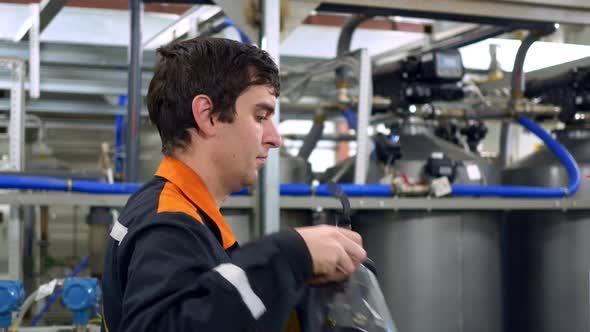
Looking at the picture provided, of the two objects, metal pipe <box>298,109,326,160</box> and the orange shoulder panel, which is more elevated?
metal pipe <box>298,109,326,160</box>

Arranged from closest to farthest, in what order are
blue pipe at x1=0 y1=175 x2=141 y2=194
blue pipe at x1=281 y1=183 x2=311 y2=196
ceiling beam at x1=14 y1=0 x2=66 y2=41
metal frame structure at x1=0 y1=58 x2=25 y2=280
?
blue pipe at x1=0 y1=175 x2=141 y2=194 → blue pipe at x1=281 y1=183 x2=311 y2=196 → metal frame structure at x1=0 y1=58 x2=25 y2=280 → ceiling beam at x1=14 y1=0 x2=66 y2=41

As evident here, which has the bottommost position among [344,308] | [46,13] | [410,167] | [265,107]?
[344,308]

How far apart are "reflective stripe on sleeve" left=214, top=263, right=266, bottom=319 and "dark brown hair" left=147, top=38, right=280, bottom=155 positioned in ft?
0.62

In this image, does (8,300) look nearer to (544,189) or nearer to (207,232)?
(207,232)

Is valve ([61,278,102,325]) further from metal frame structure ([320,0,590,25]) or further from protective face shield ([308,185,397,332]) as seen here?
protective face shield ([308,185,397,332])

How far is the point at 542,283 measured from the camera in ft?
7.98

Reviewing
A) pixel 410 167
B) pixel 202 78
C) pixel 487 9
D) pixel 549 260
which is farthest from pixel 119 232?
pixel 549 260

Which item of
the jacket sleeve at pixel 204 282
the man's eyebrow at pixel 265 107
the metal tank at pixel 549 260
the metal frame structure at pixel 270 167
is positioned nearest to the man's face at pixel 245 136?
the man's eyebrow at pixel 265 107

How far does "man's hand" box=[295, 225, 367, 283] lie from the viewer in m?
0.65

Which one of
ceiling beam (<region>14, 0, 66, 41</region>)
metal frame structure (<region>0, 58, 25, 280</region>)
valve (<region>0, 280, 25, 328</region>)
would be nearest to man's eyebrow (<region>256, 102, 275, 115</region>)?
valve (<region>0, 280, 25, 328</region>)

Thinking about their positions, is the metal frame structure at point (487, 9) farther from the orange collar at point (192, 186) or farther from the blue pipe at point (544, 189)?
the orange collar at point (192, 186)

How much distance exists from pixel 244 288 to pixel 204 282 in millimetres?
36

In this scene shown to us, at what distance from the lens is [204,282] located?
0.61 meters

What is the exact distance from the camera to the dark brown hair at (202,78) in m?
0.73
